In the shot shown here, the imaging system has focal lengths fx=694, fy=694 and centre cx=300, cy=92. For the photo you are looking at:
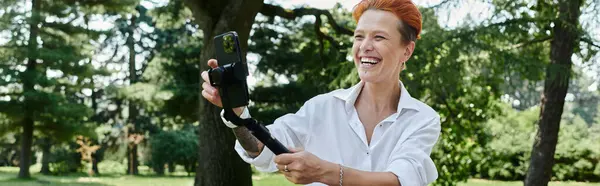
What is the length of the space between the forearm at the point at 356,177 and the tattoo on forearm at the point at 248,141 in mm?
278

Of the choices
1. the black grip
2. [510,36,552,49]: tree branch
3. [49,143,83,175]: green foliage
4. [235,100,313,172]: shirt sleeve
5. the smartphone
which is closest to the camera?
the smartphone

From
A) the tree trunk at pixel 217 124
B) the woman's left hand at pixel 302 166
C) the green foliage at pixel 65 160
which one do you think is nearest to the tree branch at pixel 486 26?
the tree trunk at pixel 217 124

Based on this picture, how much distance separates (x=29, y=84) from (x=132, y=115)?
816 centimetres

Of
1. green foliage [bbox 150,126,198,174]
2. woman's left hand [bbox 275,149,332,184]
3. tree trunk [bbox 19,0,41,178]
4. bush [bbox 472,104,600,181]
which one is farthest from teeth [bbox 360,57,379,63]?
green foliage [bbox 150,126,198,174]

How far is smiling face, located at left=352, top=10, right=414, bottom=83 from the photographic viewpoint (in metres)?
2.27

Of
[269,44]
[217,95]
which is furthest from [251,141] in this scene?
[269,44]

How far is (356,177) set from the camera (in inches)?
78.2

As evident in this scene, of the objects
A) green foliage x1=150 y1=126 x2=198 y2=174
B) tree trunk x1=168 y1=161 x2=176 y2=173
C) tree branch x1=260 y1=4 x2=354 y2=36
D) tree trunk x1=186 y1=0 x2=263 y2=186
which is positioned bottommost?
tree trunk x1=168 y1=161 x2=176 y2=173

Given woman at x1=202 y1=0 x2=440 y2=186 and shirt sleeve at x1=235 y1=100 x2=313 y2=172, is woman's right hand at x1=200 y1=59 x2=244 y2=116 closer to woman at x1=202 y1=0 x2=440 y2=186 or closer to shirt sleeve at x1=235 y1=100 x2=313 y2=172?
woman at x1=202 y1=0 x2=440 y2=186

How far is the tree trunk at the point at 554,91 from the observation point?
8.35m

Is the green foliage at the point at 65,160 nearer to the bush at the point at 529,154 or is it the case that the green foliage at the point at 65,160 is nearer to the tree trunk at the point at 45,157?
the tree trunk at the point at 45,157

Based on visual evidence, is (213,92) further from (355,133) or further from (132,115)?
(132,115)

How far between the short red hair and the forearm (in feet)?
1.71

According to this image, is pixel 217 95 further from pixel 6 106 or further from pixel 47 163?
pixel 47 163
